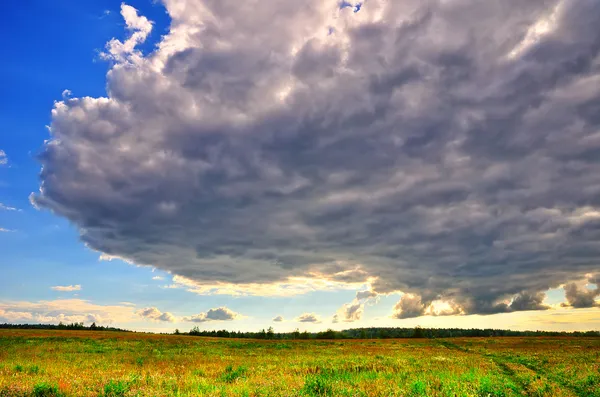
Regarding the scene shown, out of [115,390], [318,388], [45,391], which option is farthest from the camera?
[318,388]

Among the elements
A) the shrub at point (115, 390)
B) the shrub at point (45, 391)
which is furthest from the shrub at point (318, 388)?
the shrub at point (45, 391)

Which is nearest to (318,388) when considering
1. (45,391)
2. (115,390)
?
(115,390)

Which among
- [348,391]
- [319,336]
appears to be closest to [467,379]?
[348,391]

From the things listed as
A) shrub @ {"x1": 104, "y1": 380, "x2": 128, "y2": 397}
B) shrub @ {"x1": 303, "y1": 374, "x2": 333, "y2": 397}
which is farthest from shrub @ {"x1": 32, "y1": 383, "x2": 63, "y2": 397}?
shrub @ {"x1": 303, "y1": 374, "x2": 333, "y2": 397}

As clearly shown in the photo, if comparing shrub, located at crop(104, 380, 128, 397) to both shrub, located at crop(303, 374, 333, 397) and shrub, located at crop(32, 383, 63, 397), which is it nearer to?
shrub, located at crop(32, 383, 63, 397)

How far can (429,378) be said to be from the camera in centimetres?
2192

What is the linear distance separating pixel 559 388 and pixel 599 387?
1.80m

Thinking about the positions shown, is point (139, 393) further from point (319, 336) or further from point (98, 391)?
point (319, 336)

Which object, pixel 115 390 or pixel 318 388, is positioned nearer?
pixel 115 390

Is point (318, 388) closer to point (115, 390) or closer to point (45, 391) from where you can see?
point (115, 390)

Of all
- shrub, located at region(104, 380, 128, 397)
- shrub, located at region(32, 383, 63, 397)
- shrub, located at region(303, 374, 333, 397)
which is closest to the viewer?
shrub, located at region(32, 383, 63, 397)

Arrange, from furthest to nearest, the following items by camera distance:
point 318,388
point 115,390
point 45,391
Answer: point 318,388 → point 115,390 → point 45,391

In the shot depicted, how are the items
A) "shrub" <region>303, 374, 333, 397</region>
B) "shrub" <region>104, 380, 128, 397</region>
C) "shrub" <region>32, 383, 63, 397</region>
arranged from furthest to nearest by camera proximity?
"shrub" <region>303, 374, 333, 397</region> < "shrub" <region>104, 380, 128, 397</region> < "shrub" <region>32, 383, 63, 397</region>

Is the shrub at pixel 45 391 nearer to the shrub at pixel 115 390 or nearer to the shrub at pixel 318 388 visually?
the shrub at pixel 115 390
